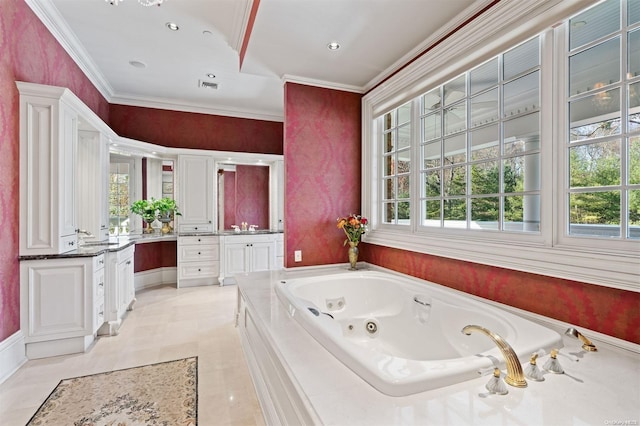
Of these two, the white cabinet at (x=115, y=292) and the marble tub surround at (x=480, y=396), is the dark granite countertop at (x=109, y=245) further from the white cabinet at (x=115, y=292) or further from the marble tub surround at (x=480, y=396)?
the marble tub surround at (x=480, y=396)

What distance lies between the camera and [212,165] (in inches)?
185

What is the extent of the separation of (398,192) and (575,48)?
163 centimetres

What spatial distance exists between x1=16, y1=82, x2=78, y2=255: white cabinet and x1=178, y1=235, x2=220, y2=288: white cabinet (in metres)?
1.94

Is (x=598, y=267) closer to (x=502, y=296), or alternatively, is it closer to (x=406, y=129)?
(x=502, y=296)

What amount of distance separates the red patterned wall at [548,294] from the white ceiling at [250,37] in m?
1.72

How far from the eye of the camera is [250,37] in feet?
7.86

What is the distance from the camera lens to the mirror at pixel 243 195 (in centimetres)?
497

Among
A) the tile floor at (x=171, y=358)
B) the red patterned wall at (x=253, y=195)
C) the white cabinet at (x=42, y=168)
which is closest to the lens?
the tile floor at (x=171, y=358)

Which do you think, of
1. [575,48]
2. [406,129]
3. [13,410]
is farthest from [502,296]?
[13,410]

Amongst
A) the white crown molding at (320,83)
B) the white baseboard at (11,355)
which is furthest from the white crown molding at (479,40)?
the white baseboard at (11,355)

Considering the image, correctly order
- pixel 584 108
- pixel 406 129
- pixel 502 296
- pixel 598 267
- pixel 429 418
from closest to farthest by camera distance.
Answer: pixel 429 418 → pixel 598 267 → pixel 584 108 → pixel 502 296 → pixel 406 129

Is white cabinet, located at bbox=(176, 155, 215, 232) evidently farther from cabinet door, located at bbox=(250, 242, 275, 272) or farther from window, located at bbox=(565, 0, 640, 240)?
window, located at bbox=(565, 0, 640, 240)

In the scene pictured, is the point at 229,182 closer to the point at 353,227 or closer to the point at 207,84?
the point at 207,84

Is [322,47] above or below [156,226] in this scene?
above
